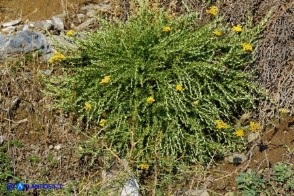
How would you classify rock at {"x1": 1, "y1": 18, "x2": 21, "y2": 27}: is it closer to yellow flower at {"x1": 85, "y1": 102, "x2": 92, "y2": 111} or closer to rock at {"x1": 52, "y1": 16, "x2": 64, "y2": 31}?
rock at {"x1": 52, "y1": 16, "x2": 64, "y2": 31}

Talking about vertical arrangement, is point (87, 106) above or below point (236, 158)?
above

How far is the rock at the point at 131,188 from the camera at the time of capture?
427cm

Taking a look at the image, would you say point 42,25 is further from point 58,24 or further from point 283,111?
point 283,111

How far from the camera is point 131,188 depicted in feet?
14.1

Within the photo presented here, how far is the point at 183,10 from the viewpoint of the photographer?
5230mm

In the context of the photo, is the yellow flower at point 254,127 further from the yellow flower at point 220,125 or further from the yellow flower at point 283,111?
the yellow flower at point 283,111

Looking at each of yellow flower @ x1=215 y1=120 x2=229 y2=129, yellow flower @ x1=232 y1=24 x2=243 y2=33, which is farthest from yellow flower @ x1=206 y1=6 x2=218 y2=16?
yellow flower @ x1=215 y1=120 x2=229 y2=129

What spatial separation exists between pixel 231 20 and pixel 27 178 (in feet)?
8.14

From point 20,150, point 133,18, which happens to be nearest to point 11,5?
point 133,18

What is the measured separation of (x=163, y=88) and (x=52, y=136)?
3.79 feet

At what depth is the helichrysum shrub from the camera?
4465mm

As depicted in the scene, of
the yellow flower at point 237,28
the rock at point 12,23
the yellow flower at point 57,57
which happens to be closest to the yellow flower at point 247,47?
the yellow flower at point 237,28

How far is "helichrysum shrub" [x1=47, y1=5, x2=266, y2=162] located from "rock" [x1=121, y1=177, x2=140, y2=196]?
0.23 m

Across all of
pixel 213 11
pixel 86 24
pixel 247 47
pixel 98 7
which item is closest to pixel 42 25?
pixel 86 24
